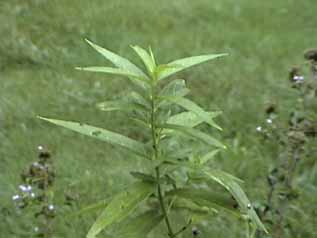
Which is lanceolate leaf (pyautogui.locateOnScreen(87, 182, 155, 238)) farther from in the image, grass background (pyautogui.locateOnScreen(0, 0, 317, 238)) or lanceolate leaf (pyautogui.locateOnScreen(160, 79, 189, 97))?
grass background (pyautogui.locateOnScreen(0, 0, 317, 238))

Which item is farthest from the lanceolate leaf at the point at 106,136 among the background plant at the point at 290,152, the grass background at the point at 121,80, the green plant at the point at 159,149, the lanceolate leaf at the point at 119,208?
the grass background at the point at 121,80

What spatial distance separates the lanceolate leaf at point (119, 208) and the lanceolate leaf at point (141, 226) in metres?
0.10

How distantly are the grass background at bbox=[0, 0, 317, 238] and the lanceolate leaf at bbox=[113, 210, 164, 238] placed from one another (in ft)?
4.99

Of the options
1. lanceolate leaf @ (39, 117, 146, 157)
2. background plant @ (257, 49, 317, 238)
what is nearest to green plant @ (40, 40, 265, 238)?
lanceolate leaf @ (39, 117, 146, 157)

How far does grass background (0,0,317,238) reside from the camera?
4.40m

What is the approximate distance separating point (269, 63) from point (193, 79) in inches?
21.6

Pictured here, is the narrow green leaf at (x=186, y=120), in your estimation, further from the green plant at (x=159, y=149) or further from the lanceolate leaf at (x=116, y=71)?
the lanceolate leaf at (x=116, y=71)

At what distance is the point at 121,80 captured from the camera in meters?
5.66

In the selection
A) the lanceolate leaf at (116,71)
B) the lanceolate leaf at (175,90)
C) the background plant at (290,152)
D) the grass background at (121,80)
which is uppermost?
the lanceolate leaf at (116,71)

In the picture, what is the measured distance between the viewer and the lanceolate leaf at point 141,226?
88.7 inches

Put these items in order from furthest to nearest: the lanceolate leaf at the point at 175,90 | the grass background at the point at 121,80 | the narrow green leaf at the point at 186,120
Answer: the grass background at the point at 121,80
the narrow green leaf at the point at 186,120
the lanceolate leaf at the point at 175,90

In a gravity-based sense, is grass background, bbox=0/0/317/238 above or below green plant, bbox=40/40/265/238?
below

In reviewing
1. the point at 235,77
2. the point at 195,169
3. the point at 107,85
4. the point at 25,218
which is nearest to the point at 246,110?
the point at 235,77

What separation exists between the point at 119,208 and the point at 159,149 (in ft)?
0.68
